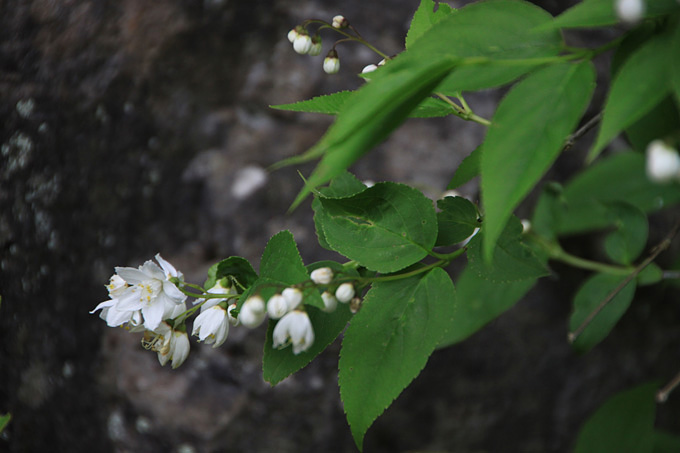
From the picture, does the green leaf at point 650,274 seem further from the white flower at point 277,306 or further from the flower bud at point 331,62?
the white flower at point 277,306

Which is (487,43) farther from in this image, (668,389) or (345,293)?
(668,389)

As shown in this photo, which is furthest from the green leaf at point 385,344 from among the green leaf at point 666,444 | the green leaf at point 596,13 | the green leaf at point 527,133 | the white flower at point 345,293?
the green leaf at point 666,444

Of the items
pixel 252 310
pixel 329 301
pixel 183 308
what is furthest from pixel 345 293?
pixel 183 308

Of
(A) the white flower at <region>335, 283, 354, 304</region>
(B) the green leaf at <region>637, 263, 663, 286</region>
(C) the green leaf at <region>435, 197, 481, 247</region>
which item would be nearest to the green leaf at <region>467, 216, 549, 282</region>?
(C) the green leaf at <region>435, 197, 481, 247</region>

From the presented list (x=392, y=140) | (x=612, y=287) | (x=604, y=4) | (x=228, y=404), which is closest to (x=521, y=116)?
(x=604, y=4)

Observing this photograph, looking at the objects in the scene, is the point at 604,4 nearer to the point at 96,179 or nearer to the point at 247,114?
the point at 247,114
